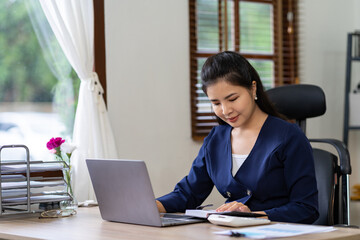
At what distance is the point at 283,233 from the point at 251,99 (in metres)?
0.78

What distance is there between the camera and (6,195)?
89.7 inches

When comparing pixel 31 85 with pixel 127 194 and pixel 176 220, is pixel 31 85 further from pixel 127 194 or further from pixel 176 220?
pixel 176 220

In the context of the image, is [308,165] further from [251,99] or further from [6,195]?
[6,195]

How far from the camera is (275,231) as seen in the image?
1.58 metres

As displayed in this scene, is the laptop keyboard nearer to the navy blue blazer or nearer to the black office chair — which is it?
the navy blue blazer

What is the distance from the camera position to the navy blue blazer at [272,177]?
6.72ft

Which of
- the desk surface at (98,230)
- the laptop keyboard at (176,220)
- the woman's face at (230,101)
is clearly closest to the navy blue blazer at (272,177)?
the woman's face at (230,101)

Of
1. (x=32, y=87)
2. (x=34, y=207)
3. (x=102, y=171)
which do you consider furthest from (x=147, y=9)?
(x=102, y=171)

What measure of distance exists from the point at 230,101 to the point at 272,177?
0.32 m

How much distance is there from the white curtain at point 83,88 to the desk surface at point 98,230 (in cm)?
112

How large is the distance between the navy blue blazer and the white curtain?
3.67 feet

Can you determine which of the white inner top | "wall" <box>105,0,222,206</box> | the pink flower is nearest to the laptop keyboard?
the white inner top

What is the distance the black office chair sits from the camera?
8.42ft

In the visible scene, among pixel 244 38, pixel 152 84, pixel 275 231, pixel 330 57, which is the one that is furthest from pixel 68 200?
pixel 330 57
